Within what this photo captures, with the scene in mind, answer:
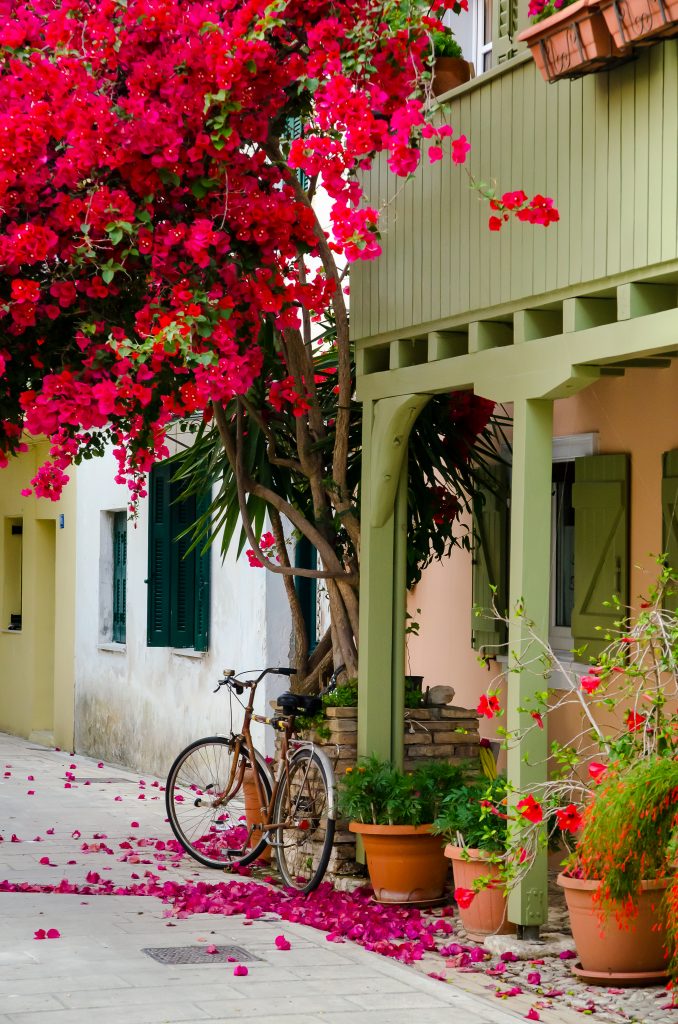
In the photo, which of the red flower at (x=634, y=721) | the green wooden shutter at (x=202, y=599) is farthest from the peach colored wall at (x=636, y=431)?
the green wooden shutter at (x=202, y=599)

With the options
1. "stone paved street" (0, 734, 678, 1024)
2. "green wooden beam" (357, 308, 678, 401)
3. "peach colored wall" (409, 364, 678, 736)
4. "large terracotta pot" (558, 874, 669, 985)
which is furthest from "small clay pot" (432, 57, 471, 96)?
"stone paved street" (0, 734, 678, 1024)

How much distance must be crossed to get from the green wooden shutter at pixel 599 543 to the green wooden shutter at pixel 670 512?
380 mm

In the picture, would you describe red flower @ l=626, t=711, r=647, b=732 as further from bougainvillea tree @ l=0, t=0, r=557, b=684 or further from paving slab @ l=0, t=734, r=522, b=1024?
bougainvillea tree @ l=0, t=0, r=557, b=684

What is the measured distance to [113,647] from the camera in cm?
1589

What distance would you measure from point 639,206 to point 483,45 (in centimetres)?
318

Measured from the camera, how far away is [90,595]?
656 inches

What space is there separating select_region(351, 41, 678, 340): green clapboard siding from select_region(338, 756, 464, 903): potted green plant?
228cm

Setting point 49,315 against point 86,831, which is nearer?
point 49,315

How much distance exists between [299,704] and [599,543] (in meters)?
1.80

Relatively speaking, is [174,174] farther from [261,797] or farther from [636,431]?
[261,797]

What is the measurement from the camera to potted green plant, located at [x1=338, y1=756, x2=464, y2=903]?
308 inches

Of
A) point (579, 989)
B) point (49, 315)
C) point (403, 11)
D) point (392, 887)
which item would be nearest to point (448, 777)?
point (392, 887)

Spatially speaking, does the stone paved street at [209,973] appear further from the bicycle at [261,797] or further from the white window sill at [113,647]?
the white window sill at [113,647]

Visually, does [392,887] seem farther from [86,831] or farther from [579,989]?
[86,831]
